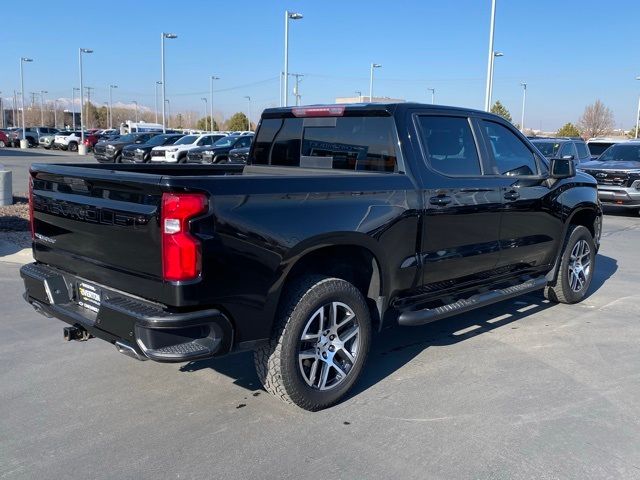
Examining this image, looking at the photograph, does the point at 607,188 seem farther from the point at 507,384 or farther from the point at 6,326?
the point at 6,326

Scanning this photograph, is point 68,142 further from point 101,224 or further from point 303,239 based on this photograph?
point 303,239

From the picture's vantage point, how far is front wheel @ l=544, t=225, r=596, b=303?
6.43m

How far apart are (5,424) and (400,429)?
243cm

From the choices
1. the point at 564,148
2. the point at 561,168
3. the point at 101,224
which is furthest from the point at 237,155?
the point at 101,224

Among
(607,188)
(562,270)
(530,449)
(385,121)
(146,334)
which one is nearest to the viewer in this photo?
(146,334)

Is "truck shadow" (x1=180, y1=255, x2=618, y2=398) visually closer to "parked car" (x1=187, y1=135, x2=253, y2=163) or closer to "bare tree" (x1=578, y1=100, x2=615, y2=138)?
"parked car" (x1=187, y1=135, x2=253, y2=163)

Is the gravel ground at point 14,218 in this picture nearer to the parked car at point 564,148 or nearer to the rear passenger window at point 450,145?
the rear passenger window at point 450,145

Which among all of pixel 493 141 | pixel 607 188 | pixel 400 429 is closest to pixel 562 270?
pixel 493 141

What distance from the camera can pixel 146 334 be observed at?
129 inches

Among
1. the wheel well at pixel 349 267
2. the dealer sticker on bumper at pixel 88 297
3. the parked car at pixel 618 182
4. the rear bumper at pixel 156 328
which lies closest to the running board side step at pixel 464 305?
the wheel well at pixel 349 267

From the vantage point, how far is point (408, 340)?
5520 mm

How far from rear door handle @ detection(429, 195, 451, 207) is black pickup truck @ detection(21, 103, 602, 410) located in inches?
0.7

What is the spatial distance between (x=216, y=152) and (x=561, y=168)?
20837mm

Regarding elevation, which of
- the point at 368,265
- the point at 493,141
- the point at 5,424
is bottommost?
the point at 5,424
